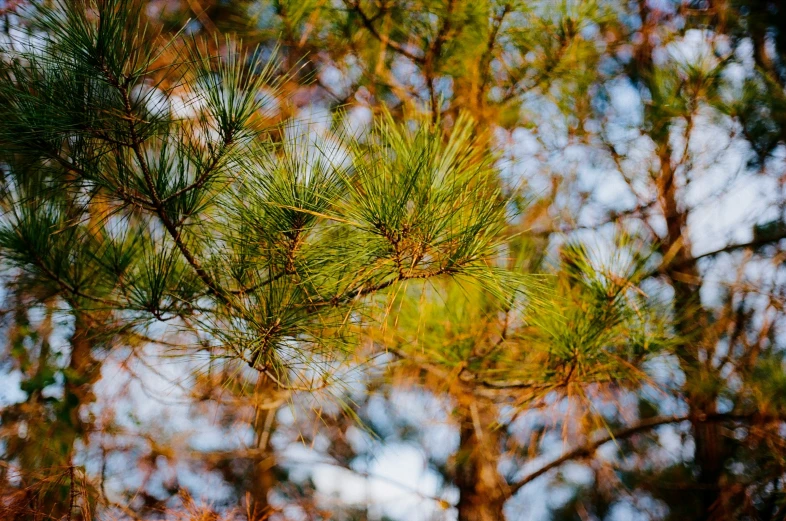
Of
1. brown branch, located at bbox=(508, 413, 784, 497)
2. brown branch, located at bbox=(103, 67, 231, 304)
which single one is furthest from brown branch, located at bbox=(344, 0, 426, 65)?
brown branch, located at bbox=(508, 413, 784, 497)

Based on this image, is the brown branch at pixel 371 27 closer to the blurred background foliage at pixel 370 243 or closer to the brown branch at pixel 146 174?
the blurred background foliage at pixel 370 243

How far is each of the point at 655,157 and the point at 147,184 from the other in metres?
1.80

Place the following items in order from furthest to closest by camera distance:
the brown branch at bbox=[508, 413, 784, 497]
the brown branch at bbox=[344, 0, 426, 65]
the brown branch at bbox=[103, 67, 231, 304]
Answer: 1. the brown branch at bbox=[508, 413, 784, 497]
2. the brown branch at bbox=[344, 0, 426, 65]
3. the brown branch at bbox=[103, 67, 231, 304]

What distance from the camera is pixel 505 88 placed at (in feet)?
6.02

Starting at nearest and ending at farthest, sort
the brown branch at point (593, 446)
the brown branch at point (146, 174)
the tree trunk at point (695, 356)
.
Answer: the brown branch at point (146, 174)
the brown branch at point (593, 446)
the tree trunk at point (695, 356)

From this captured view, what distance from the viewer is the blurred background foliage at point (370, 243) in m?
0.91

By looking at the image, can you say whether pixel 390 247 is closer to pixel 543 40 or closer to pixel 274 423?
pixel 543 40

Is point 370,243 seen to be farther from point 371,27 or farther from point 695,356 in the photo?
point 695,356

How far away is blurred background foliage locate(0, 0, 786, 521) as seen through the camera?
91 cm

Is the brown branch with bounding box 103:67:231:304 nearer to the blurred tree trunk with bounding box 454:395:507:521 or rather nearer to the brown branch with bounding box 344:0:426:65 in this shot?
the brown branch with bounding box 344:0:426:65

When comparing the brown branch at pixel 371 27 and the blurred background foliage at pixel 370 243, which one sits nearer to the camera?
the blurred background foliage at pixel 370 243

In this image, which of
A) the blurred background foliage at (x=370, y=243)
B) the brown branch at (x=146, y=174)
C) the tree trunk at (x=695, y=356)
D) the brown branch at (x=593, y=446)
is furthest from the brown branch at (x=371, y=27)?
the brown branch at (x=593, y=446)

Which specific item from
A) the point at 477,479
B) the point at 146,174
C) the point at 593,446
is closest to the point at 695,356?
the point at 593,446

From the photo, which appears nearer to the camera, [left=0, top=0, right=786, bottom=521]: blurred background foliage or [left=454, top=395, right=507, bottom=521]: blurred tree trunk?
[left=0, top=0, right=786, bottom=521]: blurred background foliage
